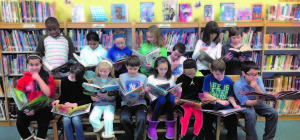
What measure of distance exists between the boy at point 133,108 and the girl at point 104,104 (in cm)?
13

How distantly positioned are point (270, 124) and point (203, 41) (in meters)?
1.38

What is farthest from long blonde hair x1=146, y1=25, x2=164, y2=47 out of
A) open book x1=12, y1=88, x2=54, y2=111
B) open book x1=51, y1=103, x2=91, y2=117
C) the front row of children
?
open book x1=12, y1=88, x2=54, y2=111

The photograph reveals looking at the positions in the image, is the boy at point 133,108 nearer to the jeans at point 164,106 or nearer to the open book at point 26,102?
the jeans at point 164,106

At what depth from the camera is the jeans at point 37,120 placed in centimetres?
237

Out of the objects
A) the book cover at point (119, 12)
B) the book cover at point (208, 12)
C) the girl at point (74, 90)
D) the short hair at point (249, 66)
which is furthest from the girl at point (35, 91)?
the book cover at point (208, 12)

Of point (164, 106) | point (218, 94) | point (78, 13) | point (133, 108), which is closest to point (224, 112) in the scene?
point (218, 94)

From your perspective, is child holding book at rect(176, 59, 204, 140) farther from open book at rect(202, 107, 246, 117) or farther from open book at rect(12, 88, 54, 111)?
open book at rect(12, 88, 54, 111)

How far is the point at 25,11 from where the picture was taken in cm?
327

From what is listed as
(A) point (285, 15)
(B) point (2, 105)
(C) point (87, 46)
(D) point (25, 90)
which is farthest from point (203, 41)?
(B) point (2, 105)

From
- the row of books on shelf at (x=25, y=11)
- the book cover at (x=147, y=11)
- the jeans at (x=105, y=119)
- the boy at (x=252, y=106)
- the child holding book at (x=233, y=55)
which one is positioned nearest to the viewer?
the jeans at (x=105, y=119)

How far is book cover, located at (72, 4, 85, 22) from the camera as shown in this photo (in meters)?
3.37

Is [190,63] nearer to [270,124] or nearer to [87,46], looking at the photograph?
[270,124]

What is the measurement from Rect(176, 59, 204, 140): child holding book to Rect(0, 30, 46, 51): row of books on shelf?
7.40 ft

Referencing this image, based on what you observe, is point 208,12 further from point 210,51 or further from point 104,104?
point 104,104
